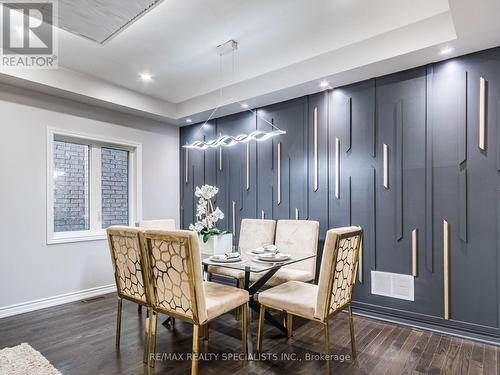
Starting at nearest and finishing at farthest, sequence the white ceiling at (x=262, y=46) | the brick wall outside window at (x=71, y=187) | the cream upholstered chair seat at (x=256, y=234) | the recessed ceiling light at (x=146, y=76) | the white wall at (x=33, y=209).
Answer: the white ceiling at (x=262, y=46) < the white wall at (x=33, y=209) < the cream upholstered chair seat at (x=256, y=234) < the recessed ceiling light at (x=146, y=76) < the brick wall outside window at (x=71, y=187)

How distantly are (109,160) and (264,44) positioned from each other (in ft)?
9.18

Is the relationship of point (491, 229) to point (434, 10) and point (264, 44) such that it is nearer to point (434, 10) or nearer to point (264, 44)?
point (434, 10)

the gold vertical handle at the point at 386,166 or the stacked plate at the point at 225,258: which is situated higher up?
the gold vertical handle at the point at 386,166

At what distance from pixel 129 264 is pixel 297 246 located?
67.7 inches

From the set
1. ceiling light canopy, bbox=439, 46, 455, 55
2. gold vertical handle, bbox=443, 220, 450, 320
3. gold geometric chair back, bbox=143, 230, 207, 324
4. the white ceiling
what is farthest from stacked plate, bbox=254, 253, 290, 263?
ceiling light canopy, bbox=439, 46, 455, 55

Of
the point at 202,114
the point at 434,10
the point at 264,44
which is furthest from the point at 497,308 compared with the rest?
the point at 202,114

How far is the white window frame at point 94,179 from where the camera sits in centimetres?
360

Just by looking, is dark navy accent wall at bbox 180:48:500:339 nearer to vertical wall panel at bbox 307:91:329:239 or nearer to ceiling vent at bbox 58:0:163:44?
vertical wall panel at bbox 307:91:329:239

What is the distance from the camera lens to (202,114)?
4.52 m

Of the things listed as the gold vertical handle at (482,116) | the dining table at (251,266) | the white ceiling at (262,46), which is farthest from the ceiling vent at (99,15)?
the gold vertical handle at (482,116)

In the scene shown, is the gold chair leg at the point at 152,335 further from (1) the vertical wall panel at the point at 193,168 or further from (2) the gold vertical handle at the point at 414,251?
(1) the vertical wall panel at the point at 193,168

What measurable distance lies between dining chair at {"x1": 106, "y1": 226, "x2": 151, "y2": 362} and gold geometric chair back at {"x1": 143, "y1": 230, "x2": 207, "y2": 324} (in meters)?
0.11

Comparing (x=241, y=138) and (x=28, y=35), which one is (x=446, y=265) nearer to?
(x=241, y=138)

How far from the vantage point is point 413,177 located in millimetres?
2959
